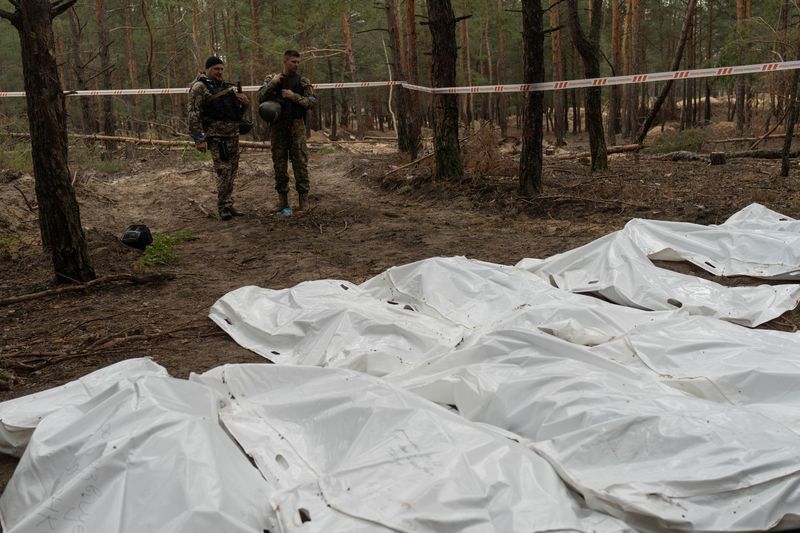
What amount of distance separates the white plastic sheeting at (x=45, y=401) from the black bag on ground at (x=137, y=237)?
3.28m

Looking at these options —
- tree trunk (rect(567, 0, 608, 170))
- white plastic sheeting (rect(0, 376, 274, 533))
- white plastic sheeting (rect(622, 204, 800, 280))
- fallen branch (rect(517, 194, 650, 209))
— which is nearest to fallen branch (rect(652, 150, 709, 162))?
tree trunk (rect(567, 0, 608, 170))

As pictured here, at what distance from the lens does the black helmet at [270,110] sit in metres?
6.60

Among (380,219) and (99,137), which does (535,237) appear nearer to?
(380,219)

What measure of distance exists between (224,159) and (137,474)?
5877 mm

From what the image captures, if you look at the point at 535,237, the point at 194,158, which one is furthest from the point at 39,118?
the point at 194,158

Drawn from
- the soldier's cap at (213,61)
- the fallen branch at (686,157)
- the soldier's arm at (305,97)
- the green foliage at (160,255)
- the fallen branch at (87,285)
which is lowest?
the fallen branch at (87,285)

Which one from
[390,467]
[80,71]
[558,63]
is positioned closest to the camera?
[390,467]

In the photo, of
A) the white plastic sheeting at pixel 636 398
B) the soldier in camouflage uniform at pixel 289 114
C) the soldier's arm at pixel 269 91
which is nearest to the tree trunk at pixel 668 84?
the soldier in camouflage uniform at pixel 289 114

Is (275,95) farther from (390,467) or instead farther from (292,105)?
(390,467)

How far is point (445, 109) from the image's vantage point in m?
8.49

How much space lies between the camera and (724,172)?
8453 millimetres

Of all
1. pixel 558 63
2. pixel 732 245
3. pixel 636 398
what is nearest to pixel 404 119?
pixel 732 245

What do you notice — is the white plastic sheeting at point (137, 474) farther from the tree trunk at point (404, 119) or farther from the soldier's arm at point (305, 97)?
the tree trunk at point (404, 119)

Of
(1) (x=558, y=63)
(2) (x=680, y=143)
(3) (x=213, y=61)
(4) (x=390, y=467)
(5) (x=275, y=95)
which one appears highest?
(1) (x=558, y=63)
